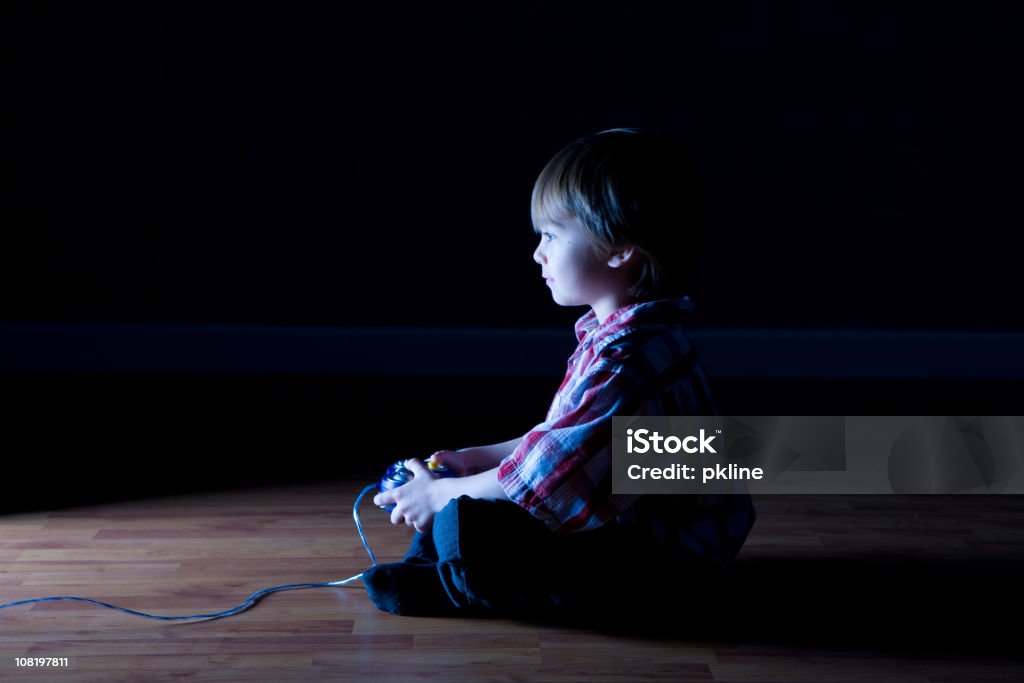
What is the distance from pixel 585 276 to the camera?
47.2 inches

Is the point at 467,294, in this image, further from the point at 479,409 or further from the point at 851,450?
the point at 851,450

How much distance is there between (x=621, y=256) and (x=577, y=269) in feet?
0.18

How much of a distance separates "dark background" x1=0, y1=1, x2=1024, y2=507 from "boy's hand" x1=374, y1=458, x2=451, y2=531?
113 centimetres

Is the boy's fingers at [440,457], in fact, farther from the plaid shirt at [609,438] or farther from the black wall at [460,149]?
the black wall at [460,149]

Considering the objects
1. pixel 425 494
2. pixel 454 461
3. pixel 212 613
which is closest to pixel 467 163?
pixel 454 461

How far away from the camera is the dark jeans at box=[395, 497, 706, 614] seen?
43.9 inches

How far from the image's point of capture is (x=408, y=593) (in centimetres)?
115

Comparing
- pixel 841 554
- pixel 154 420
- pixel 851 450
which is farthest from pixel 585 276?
pixel 154 420

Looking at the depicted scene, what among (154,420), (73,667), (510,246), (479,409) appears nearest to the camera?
(73,667)

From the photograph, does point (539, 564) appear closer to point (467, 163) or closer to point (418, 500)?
point (418, 500)

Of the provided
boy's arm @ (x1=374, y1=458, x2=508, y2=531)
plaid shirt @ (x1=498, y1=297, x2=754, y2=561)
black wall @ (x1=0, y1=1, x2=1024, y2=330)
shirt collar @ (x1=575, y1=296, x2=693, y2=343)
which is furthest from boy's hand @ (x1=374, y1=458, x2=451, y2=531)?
black wall @ (x1=0, y1=1, x2=1024, y2=330)

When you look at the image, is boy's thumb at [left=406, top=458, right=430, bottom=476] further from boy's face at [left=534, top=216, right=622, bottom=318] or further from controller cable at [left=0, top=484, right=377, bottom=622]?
boy's face at [left=534, top=216, right=622, bottom=318]

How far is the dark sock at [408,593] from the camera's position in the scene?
1.15 metres

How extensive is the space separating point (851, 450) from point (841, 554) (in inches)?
24.1
